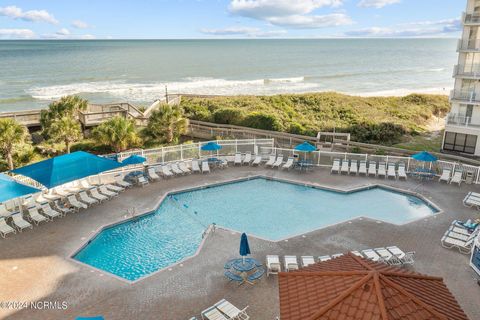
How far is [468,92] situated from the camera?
23766mm

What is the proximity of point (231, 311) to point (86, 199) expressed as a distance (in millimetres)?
9901

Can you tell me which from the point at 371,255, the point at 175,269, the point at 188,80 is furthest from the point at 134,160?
the point at 188,80

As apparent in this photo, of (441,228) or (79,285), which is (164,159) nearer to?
(79,285)

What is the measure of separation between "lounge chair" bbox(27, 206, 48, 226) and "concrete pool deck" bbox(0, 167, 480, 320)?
1.36ft

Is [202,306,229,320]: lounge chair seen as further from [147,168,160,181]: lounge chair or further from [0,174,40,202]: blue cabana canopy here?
[147,168,160,181]: lounge chair

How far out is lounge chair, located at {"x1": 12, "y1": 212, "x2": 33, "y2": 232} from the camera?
565 inches

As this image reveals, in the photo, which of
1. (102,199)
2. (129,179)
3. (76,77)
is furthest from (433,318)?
(76,77)

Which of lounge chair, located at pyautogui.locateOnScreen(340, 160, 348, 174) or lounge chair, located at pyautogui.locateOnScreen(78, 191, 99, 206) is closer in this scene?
lounge chair, located at pyautogui.locateOnScreen(78, 191, 99, 206)

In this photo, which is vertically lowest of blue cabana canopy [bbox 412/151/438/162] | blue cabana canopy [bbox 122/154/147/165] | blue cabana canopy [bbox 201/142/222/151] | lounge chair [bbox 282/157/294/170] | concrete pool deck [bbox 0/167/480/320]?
concrete pool deck [bbox 0/167/480/320]

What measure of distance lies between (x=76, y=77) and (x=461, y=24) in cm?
7544

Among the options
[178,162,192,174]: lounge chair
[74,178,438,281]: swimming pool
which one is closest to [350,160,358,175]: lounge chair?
[74,178,438,281]: swimming pool

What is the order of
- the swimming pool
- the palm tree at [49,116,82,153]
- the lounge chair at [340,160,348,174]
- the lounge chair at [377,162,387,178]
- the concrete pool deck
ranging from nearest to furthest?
the concrete pool deck, the swimming pool, the lounge chair at [377,162,387,178], the lounge chair at [340,160,348,174], the palm tree at [49,116,82,153]

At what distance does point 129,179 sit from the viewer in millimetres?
19422

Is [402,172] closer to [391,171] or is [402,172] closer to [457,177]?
[391,171]
